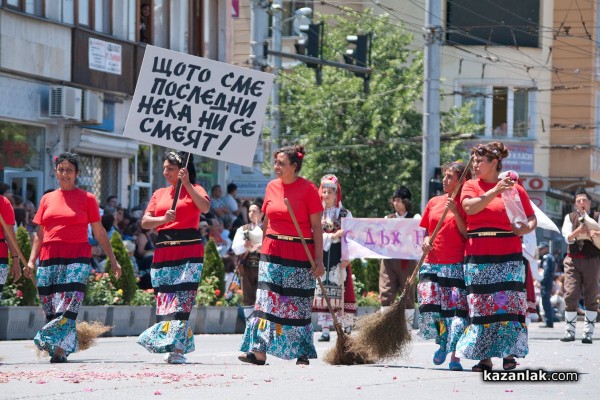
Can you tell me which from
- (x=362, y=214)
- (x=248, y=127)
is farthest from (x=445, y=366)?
(x=362, y=214)

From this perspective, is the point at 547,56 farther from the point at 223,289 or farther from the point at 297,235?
the point at 297,235

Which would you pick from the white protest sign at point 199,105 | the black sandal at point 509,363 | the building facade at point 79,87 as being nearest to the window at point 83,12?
the building facade at point 79,87

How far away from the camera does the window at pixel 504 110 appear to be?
161 feet

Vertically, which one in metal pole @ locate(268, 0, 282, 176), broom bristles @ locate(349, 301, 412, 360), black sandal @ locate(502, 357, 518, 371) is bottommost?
black sandal @ locate(502, 357, 518, 371)

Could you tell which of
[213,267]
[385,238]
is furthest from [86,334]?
[213,267]

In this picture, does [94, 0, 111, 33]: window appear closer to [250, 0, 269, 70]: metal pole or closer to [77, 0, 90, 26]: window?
[77, 0, 90, 26]: window

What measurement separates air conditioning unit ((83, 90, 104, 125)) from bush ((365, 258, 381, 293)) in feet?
20.6

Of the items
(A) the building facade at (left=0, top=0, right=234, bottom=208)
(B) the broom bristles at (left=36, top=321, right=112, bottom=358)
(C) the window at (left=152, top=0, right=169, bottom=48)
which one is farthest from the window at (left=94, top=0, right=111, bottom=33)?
(B) the broom bristles at (left=36, top=321, right=112, bottom=358)

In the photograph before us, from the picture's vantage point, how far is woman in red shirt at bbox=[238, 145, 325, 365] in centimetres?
1250

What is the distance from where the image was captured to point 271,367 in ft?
40.7

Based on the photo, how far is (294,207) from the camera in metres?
12.5

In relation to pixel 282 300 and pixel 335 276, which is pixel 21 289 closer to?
pixel 335 276

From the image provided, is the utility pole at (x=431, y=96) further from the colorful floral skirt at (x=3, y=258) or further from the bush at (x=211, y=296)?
the colorful floral skirt at (x=3, y=258)

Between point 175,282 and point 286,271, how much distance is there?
103 cm
